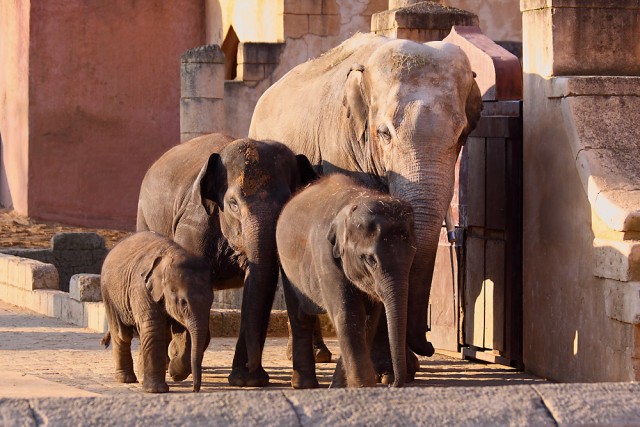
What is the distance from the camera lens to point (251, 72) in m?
21.8

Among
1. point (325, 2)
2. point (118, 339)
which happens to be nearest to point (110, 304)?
point (118, 339)

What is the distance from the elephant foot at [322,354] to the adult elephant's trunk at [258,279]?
54.1 inches

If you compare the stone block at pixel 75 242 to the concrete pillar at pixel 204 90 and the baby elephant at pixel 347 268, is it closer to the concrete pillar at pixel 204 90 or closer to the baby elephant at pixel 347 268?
the concrete pillar at pixel 204 90

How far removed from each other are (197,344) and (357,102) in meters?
2.06

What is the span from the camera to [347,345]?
841 centimetres

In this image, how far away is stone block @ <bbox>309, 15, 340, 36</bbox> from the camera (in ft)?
76.3

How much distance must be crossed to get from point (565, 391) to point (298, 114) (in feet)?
17.9

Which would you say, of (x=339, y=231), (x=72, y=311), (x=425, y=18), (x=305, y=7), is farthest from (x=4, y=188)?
(x=339, y=231)

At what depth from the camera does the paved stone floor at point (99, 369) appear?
30.2ft

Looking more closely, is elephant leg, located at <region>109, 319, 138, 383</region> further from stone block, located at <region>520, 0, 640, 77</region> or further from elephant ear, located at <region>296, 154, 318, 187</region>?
stone block, located at <region>520, 0, 640, 77</region>

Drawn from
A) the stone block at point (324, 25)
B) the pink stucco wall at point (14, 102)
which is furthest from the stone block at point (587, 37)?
the pink stucco wall at point (14, 102)

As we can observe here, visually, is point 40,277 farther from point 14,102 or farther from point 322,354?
point 14,102

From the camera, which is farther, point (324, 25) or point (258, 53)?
point (324, 25)

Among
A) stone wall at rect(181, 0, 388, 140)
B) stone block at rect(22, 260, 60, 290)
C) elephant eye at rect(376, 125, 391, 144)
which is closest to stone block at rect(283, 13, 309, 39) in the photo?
stone wall at rect(181, 0, 388, 140)
